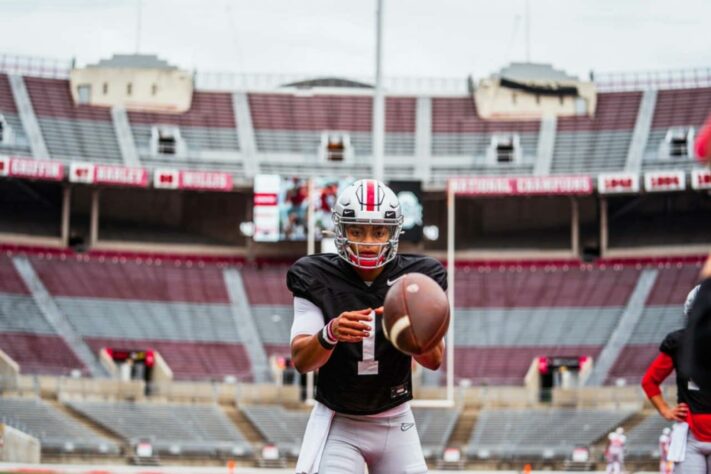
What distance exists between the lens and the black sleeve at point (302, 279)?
19.3ft

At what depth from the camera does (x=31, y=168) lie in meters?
36.2

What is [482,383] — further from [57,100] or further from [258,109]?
[57,100]

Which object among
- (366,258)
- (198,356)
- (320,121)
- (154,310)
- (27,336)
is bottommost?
(198,356)

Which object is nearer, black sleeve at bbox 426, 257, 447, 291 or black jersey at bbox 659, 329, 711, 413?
black sleeve at bbox 426, 257, 447, 291

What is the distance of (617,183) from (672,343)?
29.4 meters

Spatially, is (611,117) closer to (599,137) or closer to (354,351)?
(599,137)

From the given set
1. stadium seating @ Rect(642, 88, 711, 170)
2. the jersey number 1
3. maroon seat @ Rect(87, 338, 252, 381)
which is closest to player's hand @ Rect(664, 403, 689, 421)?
the jersey number 1

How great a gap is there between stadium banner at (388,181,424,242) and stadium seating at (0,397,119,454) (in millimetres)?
8605

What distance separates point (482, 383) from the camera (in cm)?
3130

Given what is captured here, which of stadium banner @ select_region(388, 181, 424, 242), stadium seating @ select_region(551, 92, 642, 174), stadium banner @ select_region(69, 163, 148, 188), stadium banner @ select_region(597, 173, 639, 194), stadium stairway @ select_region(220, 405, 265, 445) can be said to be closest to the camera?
stadium banner @ select_region(388, 181, 424, 242)

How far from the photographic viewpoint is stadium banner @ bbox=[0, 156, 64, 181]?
36.1 metres

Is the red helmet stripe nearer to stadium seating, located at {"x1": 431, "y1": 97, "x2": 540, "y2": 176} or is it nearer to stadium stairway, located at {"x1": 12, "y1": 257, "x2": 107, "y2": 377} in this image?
stadium stairway, located at {"x1": 12, "y1": 257, "x2": 107, "y2": 377}

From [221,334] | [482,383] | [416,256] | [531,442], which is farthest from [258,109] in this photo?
[416,256]

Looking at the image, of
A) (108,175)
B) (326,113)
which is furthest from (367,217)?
(326,113)
